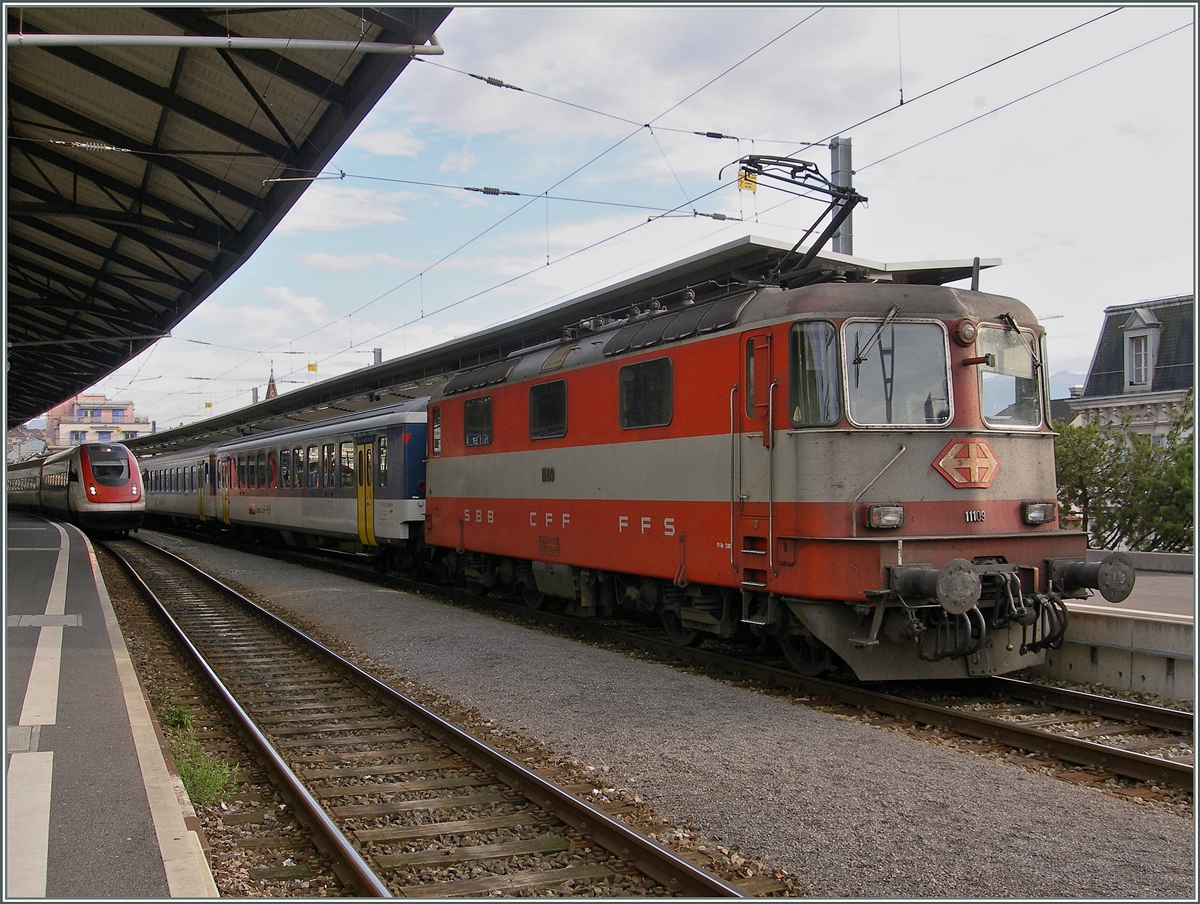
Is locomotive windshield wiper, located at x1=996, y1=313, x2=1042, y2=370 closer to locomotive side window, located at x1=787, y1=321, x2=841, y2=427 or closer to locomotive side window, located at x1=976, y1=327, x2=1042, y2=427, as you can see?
locomotive side window, located at x1=976, y1=327, x2=1042, y2=427

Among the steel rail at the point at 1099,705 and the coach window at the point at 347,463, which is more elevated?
the coach window at the point at 347,463

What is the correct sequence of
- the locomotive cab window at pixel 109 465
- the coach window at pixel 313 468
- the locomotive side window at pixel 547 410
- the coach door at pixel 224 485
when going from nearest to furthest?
the locomotive side window at pixel 547 410, the coach window at pixel 313 468, the locomotive cab window at pixel 109 465, the coach door at pixel 224 485

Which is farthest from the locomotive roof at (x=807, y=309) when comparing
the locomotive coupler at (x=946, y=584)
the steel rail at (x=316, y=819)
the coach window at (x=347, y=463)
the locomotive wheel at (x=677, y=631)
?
the coach window at (x=347, y=463)

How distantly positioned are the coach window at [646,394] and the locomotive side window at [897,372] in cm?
222

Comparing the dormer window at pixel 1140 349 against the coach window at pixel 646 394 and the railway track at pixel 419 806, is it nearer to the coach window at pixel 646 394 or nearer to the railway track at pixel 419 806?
the coach window at pixel 646 394

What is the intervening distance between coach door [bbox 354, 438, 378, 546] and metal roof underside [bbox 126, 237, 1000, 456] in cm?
361

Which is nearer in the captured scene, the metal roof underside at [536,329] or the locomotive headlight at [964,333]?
the locomotive headlight at [964,333]

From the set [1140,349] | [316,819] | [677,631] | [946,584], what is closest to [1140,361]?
[1140,349]

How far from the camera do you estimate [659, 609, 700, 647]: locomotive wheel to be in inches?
405

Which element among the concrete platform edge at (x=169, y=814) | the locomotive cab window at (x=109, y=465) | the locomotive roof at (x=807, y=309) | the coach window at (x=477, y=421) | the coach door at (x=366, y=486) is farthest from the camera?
the locomotive cab window at (x=109, y=465)

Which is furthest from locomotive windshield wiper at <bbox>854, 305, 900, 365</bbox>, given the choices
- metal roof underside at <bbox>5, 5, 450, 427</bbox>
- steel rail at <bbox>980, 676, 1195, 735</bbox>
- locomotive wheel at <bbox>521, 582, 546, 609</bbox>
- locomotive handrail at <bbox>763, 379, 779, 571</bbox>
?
locomotive wheel at <bbox>521, 582, 546, 609</bbox>

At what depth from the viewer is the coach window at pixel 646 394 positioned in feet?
31.8

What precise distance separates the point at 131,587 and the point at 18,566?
6.64 feet

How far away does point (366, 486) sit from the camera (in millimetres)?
18875
